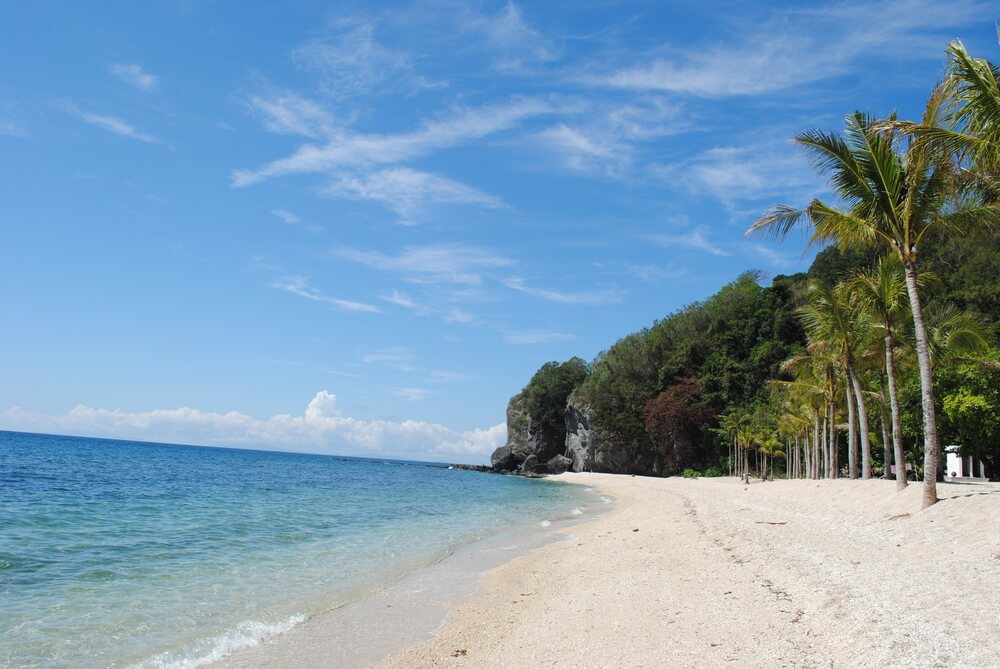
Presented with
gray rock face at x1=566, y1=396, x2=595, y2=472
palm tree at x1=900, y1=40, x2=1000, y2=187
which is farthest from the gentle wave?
gray rock face at x1=566, y1=396, x2=595, y2=472

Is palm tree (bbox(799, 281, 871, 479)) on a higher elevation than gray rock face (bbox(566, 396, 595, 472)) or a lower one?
higher

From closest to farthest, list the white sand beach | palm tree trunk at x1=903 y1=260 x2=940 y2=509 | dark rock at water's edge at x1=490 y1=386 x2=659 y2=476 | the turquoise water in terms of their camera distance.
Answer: the white sand beach → the turquoise water → palm tree trunk at x1=903 y1=260 x2=940 y2=509 → dark rock at water's edge at x1=490 y1=386 x2=659 y2=476

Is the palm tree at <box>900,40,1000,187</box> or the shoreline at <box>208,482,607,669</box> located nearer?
the shoreline at <box>208,482,607,669</box>

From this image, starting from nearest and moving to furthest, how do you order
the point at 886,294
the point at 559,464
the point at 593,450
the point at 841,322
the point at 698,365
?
the point at 886,294, the point at 841,322, the point at 698,365, the point at 593,450, the point at 559,464

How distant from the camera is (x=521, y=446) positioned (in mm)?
101188

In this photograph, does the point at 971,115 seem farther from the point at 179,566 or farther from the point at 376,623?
the point at 179,566

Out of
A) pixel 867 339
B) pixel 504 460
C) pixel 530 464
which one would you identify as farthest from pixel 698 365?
pixel 867 339

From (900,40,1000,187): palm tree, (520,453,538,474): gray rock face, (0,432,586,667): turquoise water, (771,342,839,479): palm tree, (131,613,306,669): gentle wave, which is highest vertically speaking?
(900,40,1000,187): palm tree

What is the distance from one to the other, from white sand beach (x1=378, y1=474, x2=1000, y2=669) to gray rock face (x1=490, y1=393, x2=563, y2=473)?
85.5 meters

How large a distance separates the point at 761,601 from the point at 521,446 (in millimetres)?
95114

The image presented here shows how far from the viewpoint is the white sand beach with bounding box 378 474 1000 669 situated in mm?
5465

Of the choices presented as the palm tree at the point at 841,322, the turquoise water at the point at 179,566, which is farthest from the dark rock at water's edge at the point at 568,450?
the turquoise water at the point at 179,566

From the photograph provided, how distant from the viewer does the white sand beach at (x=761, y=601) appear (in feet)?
17.9

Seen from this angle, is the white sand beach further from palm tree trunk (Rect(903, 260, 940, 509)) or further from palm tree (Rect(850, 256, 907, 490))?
palm tree (Rect(850, 256, 907, 490))
